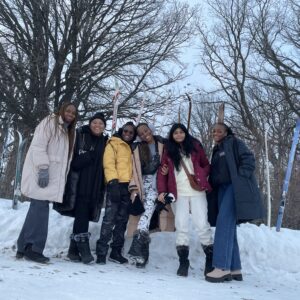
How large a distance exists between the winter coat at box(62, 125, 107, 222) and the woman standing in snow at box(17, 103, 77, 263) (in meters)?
0.18

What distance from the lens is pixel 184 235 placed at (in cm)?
534

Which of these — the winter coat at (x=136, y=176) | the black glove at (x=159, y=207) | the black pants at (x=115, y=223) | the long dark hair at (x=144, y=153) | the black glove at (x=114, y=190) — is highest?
the long dark hair at (x=144, y=153)

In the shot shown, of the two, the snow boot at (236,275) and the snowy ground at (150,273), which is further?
the snow boot at (236,275)

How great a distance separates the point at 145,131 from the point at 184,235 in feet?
4.61

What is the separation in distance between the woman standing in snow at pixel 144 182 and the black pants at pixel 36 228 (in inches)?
41.8

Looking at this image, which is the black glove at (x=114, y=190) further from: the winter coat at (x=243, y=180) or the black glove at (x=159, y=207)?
the winter coat at (x=243, y=180)

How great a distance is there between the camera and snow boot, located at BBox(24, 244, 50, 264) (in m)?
5.01

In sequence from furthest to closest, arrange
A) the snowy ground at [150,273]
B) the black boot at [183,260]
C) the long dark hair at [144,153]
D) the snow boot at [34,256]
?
the long dark hair at [144,153]
the black boot at [183,260]
the snow boot at [34,256]
the snowy ground at [150,273]

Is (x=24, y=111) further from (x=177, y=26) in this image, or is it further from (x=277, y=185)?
(x=277, y=185)

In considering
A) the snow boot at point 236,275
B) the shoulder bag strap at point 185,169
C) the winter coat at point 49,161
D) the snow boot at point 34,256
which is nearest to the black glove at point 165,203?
the shoulder bag strap at point 185,169

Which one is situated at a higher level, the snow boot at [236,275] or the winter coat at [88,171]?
the winter coat at [88,171]

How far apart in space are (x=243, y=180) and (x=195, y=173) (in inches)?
23.3

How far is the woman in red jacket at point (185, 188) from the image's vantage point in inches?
210

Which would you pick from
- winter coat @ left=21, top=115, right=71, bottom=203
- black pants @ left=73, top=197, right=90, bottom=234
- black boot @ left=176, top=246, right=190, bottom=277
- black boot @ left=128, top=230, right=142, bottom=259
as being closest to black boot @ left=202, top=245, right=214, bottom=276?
black boot @ left=176, top=246, right=190, bottom=277
